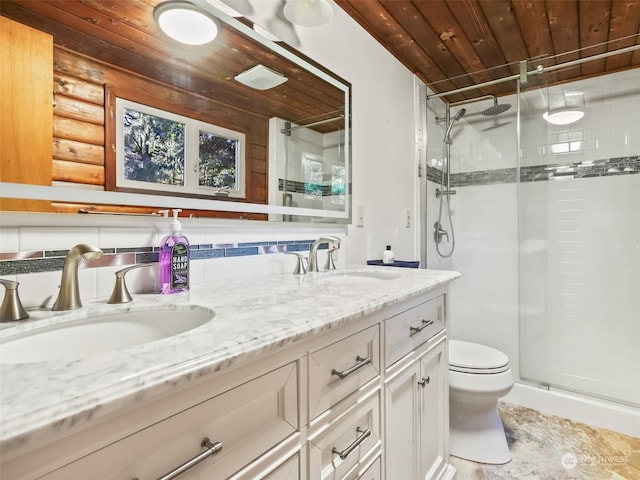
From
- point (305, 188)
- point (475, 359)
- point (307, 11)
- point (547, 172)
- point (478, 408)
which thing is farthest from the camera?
point (547, 172)

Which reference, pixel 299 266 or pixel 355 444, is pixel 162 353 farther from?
pixel 299 266

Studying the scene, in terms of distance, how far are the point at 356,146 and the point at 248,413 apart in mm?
1471

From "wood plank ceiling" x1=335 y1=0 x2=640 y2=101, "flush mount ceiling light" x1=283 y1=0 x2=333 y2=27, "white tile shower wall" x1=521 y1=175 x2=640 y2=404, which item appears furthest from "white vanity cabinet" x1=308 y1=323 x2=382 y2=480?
"white tile shower wall" x1=521 y1=175 x2=640 y2=404

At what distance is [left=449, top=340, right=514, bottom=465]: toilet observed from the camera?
5.31 ft

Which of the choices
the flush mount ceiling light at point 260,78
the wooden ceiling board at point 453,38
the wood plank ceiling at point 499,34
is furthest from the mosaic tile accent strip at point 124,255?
the wooden ceiling board at point 453,38

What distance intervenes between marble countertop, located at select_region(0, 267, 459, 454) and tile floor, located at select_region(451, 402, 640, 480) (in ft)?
Result: 3.89

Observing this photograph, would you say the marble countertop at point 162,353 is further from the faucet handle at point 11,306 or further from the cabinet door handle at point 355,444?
the cabinet door handle at point 355,444

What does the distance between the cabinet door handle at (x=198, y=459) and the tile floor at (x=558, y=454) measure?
1.46 metres

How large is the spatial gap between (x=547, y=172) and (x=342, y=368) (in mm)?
2352

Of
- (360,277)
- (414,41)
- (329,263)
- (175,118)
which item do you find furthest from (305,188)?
(414,41)

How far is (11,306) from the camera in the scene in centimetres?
65

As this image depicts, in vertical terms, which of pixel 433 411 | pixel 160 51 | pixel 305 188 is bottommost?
pixel 433 411

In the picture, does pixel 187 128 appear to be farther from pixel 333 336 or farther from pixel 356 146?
pixel 356 146

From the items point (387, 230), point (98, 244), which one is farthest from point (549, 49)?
point (98, 244)
